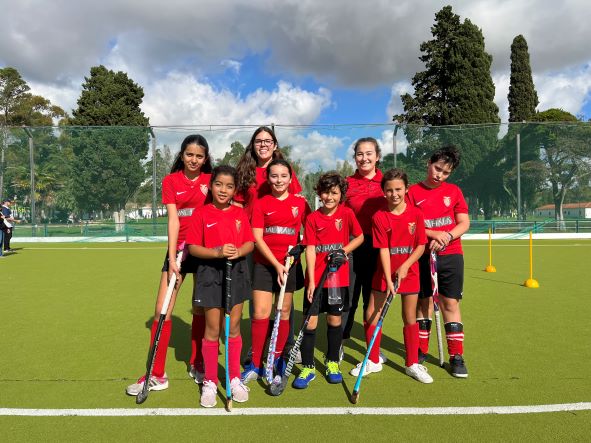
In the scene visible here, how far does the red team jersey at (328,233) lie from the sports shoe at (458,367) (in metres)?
1.11

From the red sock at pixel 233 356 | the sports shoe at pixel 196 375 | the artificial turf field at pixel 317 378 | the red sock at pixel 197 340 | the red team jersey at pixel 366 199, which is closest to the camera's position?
the artificial turf field at pixel 317 378

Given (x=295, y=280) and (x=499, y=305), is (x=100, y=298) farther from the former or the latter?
(x=499, y=305)

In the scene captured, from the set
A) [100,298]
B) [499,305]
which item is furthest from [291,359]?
[100,298]

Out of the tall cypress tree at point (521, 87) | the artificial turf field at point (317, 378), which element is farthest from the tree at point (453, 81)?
the artificial turf field at point (317, 378)

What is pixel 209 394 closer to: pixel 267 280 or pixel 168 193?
pixel 267 280

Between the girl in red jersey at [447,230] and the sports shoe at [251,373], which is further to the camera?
the girl in red jersey at [447,230]

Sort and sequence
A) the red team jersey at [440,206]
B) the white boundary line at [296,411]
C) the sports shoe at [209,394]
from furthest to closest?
the red team jersey at [440,206] < the sports shoe at [209,394] < the white boundary line at [296,411]

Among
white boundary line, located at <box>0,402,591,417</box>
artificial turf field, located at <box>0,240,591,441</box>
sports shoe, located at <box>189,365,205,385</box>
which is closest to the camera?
→ artificial turf field, located at <box>0,240,591,441</box>

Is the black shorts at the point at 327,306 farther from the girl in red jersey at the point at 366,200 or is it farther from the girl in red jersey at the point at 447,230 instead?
the girl in red jersey at the point at 447,230

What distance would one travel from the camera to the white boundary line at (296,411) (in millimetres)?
2750

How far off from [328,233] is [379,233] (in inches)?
15.5

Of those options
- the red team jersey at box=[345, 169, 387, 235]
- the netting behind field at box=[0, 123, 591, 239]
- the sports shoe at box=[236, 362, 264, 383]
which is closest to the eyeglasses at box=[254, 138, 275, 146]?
the red team jersey at box=[345, 169, 387, 235]

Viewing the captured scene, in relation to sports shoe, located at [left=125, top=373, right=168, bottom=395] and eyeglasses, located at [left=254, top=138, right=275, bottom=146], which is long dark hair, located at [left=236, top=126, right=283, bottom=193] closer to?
eyeglasses, located at [left=254, top=138, right=275, bottom=146]

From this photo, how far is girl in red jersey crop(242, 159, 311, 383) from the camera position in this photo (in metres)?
3.29
